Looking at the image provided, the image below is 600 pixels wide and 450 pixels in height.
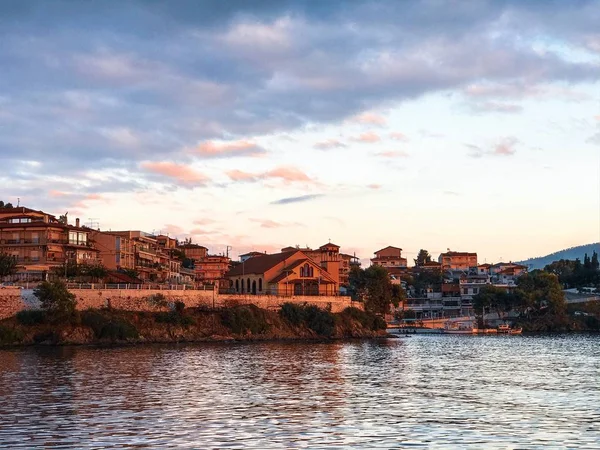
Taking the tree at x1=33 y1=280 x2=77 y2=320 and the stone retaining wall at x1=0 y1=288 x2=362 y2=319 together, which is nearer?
the tree at x1=33 y1=280 x2=77 y2=320

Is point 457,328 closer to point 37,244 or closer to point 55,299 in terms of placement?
point 37,244

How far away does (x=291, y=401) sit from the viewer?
40531 mm

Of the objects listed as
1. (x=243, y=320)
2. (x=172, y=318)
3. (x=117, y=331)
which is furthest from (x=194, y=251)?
(x=117, y=331)

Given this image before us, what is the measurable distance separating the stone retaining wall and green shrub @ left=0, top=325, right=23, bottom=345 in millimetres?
3789

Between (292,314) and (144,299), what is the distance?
22617 millimetres

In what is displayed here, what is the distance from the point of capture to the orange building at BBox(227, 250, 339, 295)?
127m

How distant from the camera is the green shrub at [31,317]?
87.4 meters

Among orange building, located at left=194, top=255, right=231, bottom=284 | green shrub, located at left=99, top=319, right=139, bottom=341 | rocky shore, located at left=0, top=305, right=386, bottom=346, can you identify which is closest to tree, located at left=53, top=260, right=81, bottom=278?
rocky shore, located at left=0, top=305, right=386, bottom=346

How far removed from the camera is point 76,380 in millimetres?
49094

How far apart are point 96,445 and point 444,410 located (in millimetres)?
16427

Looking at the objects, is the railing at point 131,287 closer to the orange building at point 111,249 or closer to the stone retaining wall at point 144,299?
the stone retaining wall at point 144,299

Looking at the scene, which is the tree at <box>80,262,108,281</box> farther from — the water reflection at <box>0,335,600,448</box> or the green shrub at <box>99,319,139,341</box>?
the water reflection at <box>0,335,600,448</box>

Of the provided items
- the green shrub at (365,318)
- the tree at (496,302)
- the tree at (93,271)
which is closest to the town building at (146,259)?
the tree at (93,271)

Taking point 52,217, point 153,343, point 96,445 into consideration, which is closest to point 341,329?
point 153,343
